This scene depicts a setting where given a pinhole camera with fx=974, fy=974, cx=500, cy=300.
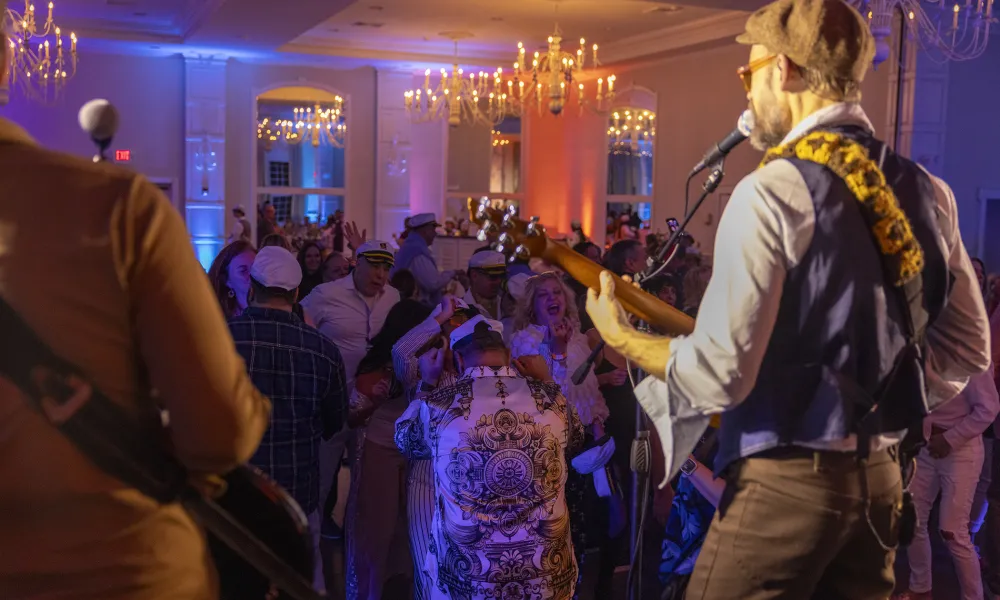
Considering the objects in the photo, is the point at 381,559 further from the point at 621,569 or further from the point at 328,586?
the point at 621,569

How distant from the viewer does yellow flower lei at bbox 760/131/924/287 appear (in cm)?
175

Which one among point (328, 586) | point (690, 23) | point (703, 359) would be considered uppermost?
point (690, 23)

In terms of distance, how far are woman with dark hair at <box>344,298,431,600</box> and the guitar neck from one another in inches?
89.4

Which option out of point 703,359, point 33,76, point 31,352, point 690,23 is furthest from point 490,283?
point 33,76

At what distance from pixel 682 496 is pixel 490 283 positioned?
2965 millimetres

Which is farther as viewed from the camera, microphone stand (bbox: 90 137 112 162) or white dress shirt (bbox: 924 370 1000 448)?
white dress shirt (bbox: 924 370 1000 448)

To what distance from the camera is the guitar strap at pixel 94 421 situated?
1.33m

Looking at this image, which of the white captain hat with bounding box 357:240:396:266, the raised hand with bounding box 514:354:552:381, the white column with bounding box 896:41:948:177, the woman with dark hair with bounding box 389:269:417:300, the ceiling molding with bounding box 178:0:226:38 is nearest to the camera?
the raised hand with bounding box 514:354:552:381

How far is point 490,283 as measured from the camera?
598 cm

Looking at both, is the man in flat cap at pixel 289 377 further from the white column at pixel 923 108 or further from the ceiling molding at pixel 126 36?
the ceiling molding at pixel 126 36

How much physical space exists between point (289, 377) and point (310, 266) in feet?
14.7

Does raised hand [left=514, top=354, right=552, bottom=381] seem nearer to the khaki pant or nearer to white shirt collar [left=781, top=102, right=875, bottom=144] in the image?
the khaki pant

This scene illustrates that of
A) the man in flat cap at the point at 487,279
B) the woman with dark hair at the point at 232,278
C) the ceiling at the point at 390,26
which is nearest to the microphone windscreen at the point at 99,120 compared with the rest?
the woman with dark hair at the point at 232,278

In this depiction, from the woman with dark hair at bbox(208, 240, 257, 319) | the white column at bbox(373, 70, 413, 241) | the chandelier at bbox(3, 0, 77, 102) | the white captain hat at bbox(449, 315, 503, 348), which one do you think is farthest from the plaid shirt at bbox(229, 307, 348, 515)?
the white column at bbox(373, 70, 413, 241)
